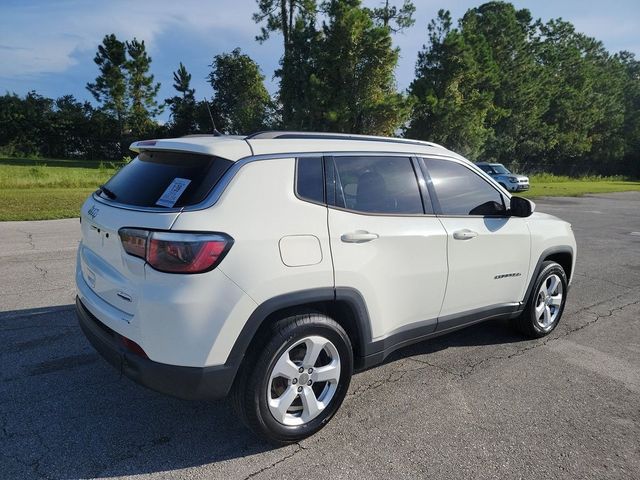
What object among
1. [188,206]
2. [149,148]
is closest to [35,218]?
[149,148]

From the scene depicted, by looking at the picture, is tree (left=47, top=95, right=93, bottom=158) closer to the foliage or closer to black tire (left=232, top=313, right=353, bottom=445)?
the foliage

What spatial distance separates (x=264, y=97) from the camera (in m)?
45.3

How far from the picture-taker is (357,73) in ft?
93.9

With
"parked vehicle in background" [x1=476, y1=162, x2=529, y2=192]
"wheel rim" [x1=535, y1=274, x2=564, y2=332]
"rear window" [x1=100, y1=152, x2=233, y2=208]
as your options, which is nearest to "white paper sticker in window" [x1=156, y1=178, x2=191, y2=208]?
"rear window" [x1=100, y1=152, x2=233, y2=208]

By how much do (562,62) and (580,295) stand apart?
196ft

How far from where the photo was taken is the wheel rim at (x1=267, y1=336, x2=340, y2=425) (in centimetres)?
262

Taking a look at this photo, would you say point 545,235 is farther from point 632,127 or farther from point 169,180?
point 632,127

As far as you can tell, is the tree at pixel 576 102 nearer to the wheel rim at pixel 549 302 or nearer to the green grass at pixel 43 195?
the green grass at pixel 43 195

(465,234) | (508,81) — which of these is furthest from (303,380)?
(508,81)

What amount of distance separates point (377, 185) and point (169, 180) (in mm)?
1358

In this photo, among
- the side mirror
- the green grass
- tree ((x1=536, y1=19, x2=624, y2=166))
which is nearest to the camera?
the side mirror

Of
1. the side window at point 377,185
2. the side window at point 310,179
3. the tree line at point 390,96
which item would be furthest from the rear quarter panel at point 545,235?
the tree line at point 390,96

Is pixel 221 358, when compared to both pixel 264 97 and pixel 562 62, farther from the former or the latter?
pixel 562 62

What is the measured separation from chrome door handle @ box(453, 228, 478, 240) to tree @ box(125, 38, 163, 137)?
206ft
